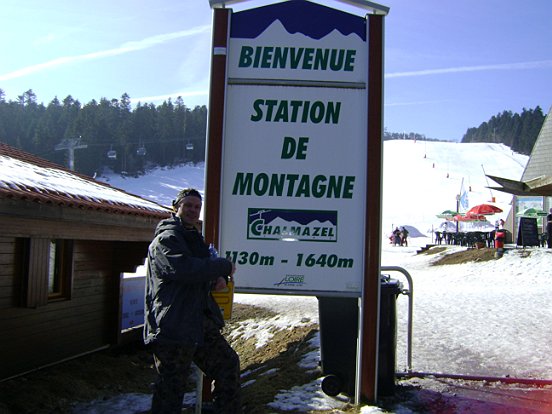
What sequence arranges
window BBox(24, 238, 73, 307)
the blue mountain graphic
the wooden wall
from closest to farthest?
the blue mountain graphic, the wooden wall, window BBox(24, 238, 73, 307)

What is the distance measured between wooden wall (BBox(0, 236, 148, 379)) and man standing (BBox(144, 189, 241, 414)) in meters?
4.36

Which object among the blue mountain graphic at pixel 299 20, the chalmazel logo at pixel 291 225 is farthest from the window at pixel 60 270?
the blue mountain graphic at pixel 299 20

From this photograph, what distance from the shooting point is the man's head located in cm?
368

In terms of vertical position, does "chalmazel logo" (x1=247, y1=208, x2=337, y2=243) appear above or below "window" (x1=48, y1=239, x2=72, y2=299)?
above

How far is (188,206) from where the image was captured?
3.68m

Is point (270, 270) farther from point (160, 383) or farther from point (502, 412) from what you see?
point (502, 412)

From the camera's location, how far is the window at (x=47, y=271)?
24.0 ft

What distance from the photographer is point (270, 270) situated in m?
4.52

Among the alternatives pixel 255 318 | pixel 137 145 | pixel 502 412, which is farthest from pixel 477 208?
pixel 137 145

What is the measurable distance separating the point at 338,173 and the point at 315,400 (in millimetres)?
1862

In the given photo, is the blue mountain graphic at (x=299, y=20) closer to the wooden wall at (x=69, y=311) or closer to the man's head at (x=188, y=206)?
the man's head at (x=188, y=206)

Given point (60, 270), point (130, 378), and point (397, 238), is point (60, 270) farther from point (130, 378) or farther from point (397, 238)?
point (397, 238)

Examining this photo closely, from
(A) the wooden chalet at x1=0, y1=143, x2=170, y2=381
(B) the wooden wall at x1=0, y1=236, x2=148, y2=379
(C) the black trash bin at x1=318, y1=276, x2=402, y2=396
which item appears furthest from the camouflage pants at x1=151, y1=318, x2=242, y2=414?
(B) the wooden wall at x1=0, y1=236, x2=148, y2=379

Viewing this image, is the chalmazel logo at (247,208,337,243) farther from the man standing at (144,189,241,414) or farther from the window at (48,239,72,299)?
the window at (48,239,72,299)
